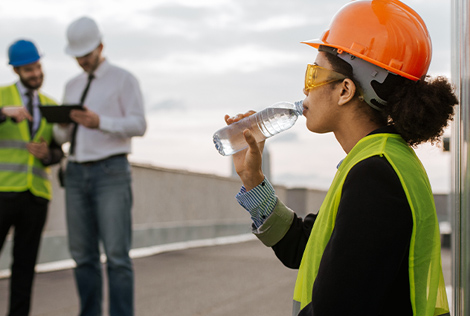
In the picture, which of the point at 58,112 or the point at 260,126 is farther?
the point at 58,112

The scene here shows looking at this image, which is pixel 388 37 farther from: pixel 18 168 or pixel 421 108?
pixel 18 168

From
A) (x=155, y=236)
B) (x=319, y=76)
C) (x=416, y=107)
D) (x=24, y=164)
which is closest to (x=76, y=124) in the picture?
(x=24, y=164)

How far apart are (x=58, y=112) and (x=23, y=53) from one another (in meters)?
0.77

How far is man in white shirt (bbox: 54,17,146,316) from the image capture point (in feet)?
16.7

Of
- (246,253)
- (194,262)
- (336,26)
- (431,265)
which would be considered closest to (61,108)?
(336,26)

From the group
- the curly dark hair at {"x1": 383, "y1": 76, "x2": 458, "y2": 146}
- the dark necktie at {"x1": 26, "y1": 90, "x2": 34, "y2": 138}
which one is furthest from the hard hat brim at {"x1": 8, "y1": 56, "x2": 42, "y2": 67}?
the curly dark hair at {"x1": 383, "y1": 76, "x2": 458, "y2": 146}

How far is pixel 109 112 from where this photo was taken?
17.9 feet

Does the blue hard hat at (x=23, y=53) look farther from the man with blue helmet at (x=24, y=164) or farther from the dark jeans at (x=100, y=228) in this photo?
the dark jeans at (x=100, y=228)

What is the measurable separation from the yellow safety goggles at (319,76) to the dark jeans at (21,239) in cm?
365

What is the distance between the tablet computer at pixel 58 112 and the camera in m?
5.16

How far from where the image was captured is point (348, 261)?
1.76 m

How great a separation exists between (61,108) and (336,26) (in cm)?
330

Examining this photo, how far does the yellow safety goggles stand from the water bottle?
0.61 m

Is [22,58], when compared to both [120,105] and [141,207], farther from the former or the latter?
[141,207]
